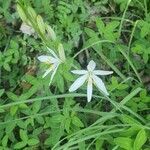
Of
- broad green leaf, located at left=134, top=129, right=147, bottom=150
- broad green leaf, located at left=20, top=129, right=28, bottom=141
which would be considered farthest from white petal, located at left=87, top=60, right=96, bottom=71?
broad green leaf, located at left=20, top=129, right=28, bottom=141

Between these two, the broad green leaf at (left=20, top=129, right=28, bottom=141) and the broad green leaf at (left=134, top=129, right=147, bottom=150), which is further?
the broad green leaf at (left=20, top=129, right=28, bottom=141)

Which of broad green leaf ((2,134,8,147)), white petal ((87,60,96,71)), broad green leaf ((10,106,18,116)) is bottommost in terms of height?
broad green leaf ((2,134,8,147))

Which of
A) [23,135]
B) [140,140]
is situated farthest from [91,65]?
[23,135]

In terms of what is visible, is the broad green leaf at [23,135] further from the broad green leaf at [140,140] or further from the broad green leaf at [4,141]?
the broad green leaf at [140,140]

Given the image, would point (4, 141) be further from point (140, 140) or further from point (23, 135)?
point (140, 140)

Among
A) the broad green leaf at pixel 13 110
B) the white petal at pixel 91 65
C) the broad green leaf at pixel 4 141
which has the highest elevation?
the white petal at pixel 91 65

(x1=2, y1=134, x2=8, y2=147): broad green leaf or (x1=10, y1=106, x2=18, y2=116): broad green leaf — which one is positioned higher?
(x1=10, y1=106, x2=18, y2=116): broad green leaf

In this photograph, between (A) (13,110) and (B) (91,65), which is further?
(A) (13,110)

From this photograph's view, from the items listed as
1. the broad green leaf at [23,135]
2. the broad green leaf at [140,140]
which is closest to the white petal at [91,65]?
the broad green leaf at [140,140]

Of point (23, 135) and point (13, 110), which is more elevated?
point (13, 110)

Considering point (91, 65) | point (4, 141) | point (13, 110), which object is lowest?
point (4, 141)

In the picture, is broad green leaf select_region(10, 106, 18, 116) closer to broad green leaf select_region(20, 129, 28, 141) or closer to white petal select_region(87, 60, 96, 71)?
broad green leaf select_region(20, 129, 28, 141)

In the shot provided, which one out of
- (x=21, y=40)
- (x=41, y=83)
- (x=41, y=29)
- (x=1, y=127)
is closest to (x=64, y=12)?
(x=21, y=40)
